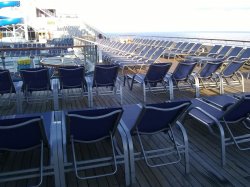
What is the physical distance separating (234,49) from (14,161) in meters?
7.98

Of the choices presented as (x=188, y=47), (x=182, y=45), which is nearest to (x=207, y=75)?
(x=188, y=47)

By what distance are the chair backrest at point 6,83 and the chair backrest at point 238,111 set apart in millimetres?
3315

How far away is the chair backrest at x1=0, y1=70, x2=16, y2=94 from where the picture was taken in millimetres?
4570

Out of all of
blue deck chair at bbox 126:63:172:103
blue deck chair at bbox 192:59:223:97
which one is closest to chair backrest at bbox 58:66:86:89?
blue deck chair at bbox 126:63:172:103

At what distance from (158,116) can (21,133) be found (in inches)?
47.2

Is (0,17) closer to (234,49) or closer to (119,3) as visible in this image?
(119,3)

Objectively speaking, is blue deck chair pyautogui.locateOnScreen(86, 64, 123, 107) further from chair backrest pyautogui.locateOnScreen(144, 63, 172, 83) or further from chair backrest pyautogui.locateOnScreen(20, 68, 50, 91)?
chair backrest pyautogui.locateOnScreen(20, 68, 50, 91)

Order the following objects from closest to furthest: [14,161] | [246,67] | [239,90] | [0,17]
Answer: [14,161]
[239,90]
[246,67]
[0,17]

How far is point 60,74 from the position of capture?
16.4 feet

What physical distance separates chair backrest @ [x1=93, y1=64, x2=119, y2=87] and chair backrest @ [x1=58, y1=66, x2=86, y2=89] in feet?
0.76

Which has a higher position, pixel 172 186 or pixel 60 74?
pixel 60 74

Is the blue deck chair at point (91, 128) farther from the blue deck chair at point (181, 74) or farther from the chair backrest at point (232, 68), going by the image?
the chair backrest at point (232, 68)

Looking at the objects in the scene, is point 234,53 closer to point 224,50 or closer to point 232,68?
point 224,50

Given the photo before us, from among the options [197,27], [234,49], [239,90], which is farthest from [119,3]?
[239,90]
